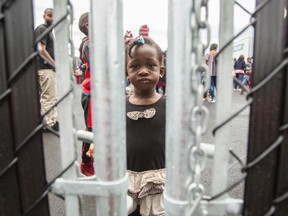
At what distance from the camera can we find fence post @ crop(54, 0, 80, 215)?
609 millimetres

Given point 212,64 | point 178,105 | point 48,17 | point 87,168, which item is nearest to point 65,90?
point 178,105

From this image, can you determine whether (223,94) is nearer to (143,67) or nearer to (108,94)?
(108,94)

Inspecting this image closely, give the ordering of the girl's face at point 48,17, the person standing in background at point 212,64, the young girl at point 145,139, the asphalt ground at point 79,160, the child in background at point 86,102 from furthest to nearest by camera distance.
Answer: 1. the person standing in background at point 212,64
2. the girl's face at point 48,17
3. the child in background at point 86,102
4. the asphalt ground at point 79,160
5. the young girl at point 145,139

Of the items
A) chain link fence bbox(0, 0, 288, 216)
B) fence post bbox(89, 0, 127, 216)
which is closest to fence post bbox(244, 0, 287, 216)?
chain link fence bbox(0, 0, 288, 216)

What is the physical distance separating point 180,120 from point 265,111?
0.20 m

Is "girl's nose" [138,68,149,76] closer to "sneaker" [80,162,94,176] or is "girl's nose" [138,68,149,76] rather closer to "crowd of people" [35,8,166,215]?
"crowd of people" [35,8,166,215]

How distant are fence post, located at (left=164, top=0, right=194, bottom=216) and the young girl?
0.79 meters

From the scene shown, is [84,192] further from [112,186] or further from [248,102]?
[248,102]

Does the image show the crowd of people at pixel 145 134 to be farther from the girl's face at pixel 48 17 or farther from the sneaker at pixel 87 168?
the girl's face at pixel 48 17

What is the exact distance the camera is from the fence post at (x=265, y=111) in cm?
58

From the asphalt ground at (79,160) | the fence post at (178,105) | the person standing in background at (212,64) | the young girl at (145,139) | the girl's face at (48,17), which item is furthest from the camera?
the person standing in background at (212,64)

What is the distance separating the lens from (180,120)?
56cm

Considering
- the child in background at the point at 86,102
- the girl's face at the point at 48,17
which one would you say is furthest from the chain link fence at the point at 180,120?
the girl's face at the point at 48,17

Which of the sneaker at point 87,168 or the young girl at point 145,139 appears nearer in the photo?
the young girl at point 145,139
